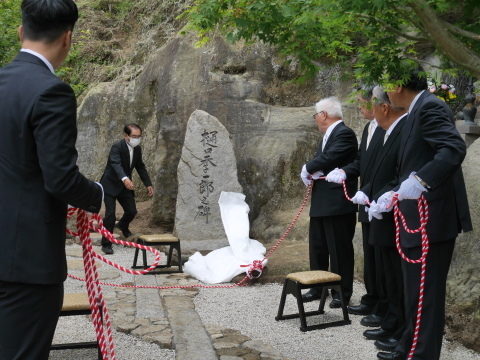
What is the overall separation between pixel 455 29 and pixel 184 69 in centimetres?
853

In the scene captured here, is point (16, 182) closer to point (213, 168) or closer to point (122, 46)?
point (213, 168)

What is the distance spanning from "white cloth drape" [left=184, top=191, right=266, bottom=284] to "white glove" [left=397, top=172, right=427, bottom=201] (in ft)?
13.3

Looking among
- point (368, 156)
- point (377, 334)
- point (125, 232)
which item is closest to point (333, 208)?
point (368, 156)

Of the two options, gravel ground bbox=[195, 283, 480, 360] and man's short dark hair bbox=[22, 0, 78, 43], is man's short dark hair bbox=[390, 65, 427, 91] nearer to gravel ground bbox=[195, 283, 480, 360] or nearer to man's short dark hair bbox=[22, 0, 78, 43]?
gravel ground bbox=[195, 283, 480, 360]

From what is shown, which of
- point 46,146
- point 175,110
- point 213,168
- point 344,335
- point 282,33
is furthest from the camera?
point 175,110

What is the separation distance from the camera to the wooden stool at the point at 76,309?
4.29m

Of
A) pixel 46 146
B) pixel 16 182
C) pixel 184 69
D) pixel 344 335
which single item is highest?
pixel 184 69

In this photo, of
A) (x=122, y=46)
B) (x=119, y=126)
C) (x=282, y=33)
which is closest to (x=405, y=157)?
(x=282, y=33)

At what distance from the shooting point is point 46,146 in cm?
228

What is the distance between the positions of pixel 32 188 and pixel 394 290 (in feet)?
11.6

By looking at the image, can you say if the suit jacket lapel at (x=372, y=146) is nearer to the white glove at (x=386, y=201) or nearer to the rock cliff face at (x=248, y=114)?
the white glove at (x=386, y=201)

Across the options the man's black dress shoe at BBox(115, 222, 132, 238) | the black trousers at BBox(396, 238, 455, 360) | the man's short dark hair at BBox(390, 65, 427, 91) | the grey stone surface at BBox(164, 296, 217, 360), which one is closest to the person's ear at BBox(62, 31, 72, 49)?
the man's short dark hair at BBox(390, 65, 427, 91)

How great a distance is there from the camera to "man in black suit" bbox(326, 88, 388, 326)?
5.47 meters

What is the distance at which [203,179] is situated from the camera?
9.37 m
